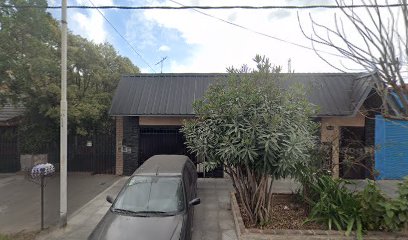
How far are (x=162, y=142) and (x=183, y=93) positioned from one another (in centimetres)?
222

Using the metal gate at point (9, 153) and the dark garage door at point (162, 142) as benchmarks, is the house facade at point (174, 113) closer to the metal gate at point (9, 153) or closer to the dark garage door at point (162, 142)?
the dark garage door at point (162, 142)

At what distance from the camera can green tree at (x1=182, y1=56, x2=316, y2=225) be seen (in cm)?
559

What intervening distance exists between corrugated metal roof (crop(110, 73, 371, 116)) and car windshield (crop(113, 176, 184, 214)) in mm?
5307

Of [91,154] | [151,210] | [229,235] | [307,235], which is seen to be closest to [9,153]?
[91,154]

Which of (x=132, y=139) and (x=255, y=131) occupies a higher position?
(x=255, y=131)

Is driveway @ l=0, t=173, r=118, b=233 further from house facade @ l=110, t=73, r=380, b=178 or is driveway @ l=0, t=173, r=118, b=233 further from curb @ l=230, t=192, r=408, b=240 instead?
curb @ l=230, t=192, r=408, b=240

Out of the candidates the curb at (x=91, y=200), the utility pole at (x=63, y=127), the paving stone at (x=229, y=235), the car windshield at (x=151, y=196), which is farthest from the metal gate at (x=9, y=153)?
the paving stone at (x=229, y=235)

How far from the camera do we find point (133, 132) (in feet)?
39.3

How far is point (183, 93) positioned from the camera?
12070 mm

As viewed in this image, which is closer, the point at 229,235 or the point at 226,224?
the point at 229,235

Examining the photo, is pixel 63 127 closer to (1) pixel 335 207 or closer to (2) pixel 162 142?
(2) pixel 162 142

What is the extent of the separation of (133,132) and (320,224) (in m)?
8.19

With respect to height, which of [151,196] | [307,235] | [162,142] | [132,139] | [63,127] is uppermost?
[63,127]

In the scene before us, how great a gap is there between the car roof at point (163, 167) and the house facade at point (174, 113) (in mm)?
3694
